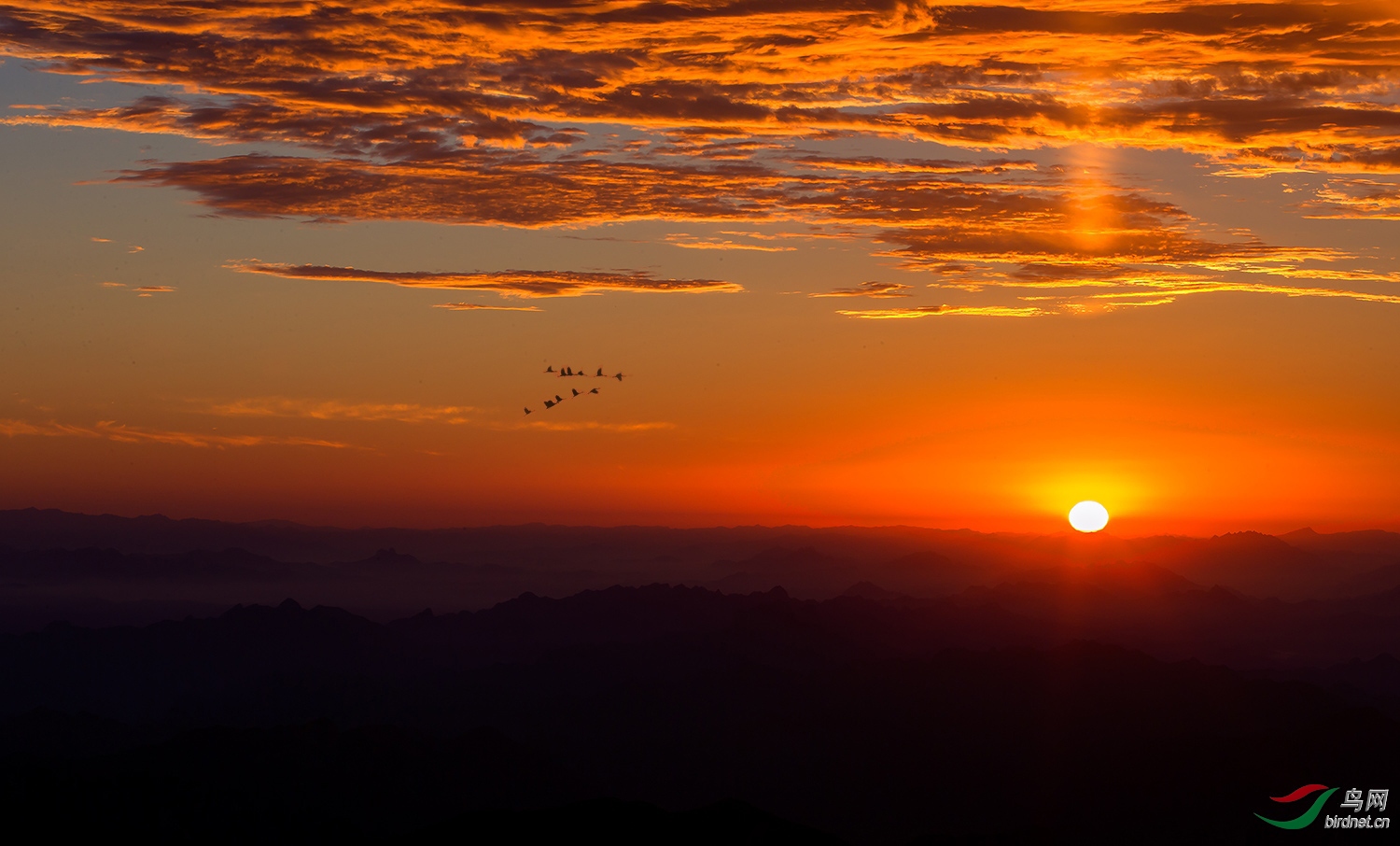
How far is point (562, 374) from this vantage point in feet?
502
